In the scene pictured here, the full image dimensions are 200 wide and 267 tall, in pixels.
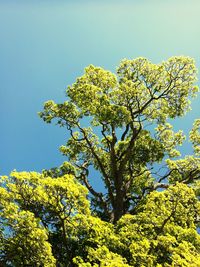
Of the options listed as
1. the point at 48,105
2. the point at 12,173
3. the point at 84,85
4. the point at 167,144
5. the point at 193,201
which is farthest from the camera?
the point at 167,144

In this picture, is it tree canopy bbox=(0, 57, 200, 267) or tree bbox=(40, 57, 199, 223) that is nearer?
tree canopy bbox=(0, 57, 200, 267)

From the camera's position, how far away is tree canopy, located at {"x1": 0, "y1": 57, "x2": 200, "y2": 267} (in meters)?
14.0

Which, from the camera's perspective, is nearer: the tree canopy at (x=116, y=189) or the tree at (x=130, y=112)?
the tree canopy at (x=116, y=189)

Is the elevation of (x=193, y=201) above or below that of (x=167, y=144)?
below

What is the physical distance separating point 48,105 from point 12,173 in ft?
30.7

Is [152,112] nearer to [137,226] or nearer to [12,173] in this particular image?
[137,226]

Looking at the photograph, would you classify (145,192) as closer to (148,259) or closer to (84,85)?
(84,85)

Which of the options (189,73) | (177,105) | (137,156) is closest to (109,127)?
(137,156)

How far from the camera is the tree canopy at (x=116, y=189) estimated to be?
13992 mm

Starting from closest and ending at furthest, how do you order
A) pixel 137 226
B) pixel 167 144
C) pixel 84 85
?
pixel 137 226
pixel 84 85
pixel 167 144

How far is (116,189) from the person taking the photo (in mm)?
21938

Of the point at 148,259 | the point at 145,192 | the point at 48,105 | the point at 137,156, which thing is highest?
the point at 48,105

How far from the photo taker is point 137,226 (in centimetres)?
1527

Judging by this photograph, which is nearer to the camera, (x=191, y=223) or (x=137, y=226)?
(x=137, y=226)
